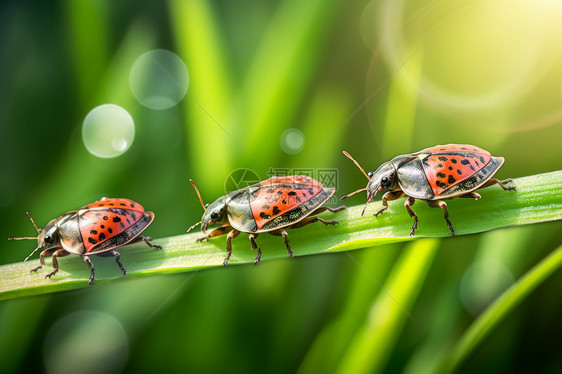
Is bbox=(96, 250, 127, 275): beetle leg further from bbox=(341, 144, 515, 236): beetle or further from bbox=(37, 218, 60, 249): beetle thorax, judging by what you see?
bbox=(341, 144, 515, 236): beetle

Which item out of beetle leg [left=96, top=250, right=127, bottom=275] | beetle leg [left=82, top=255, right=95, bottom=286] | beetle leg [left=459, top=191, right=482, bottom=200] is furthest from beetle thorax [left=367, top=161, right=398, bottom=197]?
beetle leg [left=82, top=255, right=95, bottom=286]

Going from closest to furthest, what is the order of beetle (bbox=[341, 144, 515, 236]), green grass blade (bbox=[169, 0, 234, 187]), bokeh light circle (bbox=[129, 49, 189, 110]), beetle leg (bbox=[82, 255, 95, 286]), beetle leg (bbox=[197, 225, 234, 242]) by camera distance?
beetle (bbox=[341, 144, 515, 236])
beetle leg (bbox=[82, 255, 95, 286])
beetle leg (bbox=[197, 225, 234, 242])
green grass blade (bbox=[169, 0, 234, 187])
bokeh light circle (bbox=[129, 49, 189, 110])

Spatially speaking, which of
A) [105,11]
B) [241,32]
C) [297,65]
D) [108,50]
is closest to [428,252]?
[297,65]

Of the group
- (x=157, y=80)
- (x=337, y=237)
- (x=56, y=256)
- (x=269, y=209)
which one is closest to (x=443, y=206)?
(x=337, y=237)

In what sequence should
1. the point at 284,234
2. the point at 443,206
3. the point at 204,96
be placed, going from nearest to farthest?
the point at 443,206 < the point at 284,234 < the point at 204,96

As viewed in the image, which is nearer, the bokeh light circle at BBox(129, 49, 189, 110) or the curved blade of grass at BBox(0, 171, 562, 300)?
the curved blade of grass at BBox(0, 171, 562, 300)

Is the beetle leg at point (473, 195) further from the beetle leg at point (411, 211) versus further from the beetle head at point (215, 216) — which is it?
the beetle head at point (215, 216)

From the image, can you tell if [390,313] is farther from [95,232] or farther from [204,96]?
[204,96]
